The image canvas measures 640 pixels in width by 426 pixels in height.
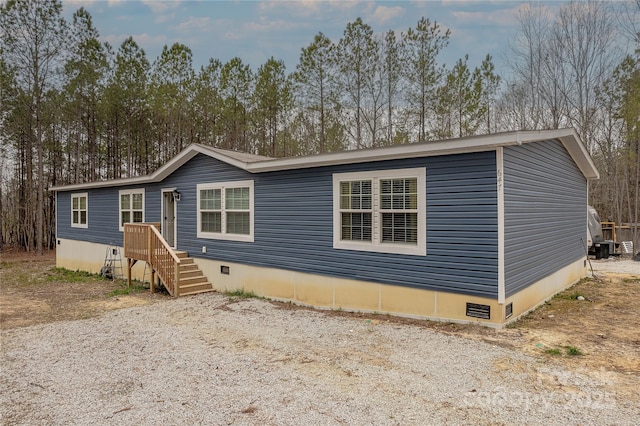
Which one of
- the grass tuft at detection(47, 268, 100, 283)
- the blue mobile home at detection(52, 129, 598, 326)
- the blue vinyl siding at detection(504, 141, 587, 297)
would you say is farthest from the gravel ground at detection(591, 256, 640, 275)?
the grass tuft at detection(47, 268, 100, 283)

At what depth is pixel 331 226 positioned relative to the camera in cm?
719

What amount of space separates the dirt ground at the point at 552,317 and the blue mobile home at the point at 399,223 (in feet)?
1.04

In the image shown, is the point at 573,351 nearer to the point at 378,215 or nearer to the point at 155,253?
the point at 378,215

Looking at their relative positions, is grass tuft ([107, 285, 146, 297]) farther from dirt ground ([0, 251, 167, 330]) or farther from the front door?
the front door

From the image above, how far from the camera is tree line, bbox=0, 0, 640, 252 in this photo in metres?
16.8

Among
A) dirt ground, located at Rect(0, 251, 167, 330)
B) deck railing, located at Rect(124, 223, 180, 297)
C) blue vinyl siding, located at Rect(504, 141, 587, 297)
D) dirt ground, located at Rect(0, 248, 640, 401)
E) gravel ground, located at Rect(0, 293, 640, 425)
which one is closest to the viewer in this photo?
gravel ground, located at Rect(0, 293, 640, 425)

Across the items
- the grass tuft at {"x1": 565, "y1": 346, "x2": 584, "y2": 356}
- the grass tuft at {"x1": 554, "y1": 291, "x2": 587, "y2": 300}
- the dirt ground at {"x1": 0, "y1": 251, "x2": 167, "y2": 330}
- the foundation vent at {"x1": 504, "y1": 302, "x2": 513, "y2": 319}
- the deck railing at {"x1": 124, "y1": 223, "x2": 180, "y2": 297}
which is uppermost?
the deck railing at {"x1": 124, "y1": 223, "x2": 180, "y2": 297}

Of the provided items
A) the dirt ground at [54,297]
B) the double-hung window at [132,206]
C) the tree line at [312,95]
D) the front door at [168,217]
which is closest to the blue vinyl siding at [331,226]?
the front door at [168,217]

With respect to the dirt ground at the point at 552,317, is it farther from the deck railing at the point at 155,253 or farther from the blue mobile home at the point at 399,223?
the deck railing at the point at 155,253

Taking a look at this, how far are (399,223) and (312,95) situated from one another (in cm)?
1354

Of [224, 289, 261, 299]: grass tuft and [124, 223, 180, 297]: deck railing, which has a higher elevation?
[124, 223, 180, 297]: deck railing

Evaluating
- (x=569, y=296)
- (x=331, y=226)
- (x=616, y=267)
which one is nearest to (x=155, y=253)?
(x=331, y=226)

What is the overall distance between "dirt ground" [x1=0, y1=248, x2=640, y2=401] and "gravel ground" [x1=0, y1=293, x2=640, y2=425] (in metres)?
0.33

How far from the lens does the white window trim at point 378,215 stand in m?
6.07
